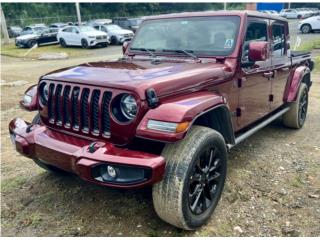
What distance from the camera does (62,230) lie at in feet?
10.6

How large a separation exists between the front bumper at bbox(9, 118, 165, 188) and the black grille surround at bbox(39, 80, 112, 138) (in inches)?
4.4

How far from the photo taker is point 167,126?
273 cm

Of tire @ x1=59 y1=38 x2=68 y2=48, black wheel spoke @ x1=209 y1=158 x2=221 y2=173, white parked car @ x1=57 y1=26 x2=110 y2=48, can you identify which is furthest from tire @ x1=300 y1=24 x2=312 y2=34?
black wheel spoke @ x1=209 y1=158 x2=221 y2=173

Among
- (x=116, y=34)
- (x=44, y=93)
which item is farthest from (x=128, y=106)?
(x=116, y=34)

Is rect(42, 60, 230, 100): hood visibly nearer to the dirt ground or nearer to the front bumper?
the front bumper

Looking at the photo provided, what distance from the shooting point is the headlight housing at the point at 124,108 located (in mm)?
2918

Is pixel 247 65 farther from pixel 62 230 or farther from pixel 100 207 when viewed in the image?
pixel 62 230

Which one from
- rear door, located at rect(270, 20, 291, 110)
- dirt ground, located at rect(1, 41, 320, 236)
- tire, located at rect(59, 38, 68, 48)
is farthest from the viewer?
tire, located at rect(59, 38, 68, 48)

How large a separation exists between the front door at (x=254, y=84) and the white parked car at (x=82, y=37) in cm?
2048

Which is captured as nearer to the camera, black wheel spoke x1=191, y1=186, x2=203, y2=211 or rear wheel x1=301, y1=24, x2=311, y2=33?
black wheel spoke x1=191, y1=186, x2=203, y2=211

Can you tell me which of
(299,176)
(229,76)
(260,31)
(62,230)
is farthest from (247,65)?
(62,230)

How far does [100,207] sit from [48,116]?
39.8 inches

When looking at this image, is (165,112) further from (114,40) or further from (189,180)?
(114,40)

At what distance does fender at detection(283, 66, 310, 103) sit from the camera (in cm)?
546
